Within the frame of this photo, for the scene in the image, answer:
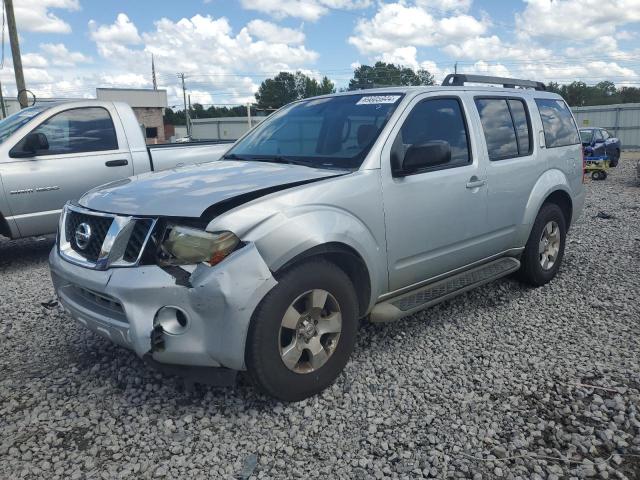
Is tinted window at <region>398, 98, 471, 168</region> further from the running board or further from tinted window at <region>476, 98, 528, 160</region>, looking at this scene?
the running board

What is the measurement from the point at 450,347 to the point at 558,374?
735mm

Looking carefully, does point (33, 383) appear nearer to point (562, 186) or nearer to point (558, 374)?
point (558, 374)

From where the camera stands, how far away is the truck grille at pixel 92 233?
2.99m

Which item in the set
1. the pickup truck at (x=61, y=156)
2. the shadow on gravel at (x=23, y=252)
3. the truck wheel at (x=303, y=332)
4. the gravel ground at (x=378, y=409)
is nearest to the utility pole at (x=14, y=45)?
the shadow on gravel at (x=23, y=252)

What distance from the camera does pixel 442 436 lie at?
2.78 metres

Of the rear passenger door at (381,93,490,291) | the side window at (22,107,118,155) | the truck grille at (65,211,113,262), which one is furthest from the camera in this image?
the side window at (22,107,118,155)

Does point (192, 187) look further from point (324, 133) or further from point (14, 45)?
point (14, 45)

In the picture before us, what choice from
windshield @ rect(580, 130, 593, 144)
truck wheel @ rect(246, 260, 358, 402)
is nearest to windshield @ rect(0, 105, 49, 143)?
truck wheel @ rect(246, 260, 358, 402)

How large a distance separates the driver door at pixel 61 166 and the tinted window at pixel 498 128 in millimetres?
4410

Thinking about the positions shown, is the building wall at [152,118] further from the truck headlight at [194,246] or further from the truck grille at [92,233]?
the truck headlight at [194,246]

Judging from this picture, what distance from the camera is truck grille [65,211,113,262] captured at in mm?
2994

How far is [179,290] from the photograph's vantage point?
2639 mm

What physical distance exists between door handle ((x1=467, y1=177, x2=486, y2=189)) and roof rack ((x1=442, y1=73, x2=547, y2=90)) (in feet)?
3.15

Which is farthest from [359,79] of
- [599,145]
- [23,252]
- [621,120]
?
[23,252]
